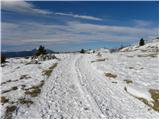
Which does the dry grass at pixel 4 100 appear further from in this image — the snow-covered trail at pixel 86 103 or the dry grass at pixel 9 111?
the snow-covered trail at pixel 86 103

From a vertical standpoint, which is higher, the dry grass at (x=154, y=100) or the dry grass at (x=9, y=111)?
the dry grass at (x=154, y=100)

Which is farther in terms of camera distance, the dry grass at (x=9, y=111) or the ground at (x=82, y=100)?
the ground at (x=82, y=100)

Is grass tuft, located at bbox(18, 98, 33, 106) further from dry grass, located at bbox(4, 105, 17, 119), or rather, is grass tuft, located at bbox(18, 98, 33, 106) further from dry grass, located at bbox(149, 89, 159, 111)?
dry grass, located at bbox(149, 89, 159, 111)

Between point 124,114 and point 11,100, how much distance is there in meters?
8.51

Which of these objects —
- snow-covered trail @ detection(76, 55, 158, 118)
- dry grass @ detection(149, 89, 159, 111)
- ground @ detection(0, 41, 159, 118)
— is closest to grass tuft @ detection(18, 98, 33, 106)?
ground @ detection(0, 41, 159, 118)

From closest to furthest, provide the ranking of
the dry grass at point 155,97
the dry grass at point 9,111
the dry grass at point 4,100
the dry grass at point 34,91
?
the dry grass at point 9,111 < the dry grass at point 155,97 < the dry grass at point 4,100 < the dry grass at point 34,91

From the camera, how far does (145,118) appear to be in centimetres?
1370

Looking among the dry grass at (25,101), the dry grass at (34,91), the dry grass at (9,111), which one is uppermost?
the dry grass at (34,91)

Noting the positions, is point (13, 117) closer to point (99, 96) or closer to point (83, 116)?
point (83, 116)

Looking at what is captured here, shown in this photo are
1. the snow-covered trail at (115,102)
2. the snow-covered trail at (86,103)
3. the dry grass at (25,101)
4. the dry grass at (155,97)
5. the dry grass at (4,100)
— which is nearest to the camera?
the snow-covered trail at (86,103)

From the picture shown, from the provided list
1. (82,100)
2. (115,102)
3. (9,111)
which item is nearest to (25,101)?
(9,111)

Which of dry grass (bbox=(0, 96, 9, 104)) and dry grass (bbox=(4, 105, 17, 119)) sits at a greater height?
dry grass (bbox=(0, 96, 9, 104))

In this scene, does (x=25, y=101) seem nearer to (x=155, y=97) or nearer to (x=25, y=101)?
(x=25, y=101)

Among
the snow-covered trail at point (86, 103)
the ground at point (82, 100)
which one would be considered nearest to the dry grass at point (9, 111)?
the ground at point (82, 100)
